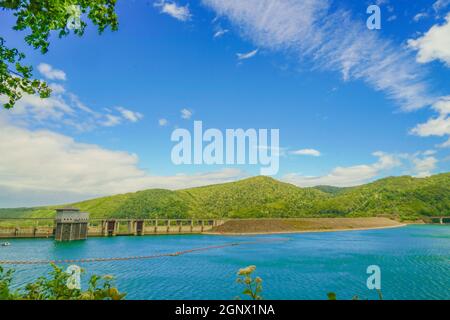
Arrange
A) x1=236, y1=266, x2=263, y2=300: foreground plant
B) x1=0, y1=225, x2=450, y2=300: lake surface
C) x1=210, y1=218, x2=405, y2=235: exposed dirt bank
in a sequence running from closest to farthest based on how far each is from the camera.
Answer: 1. x1=236, y1=266, x2=263, y2=300: foreground plant
2. x1=0, y1=225, x2=450, y2=300: lake surface
3. x1=210, y1=218, x2=405, y2=235: exposed dirt bank

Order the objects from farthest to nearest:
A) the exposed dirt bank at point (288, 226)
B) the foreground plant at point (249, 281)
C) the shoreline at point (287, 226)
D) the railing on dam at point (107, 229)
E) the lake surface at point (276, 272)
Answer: the exposed dirt bank at point (288, 226) → the shoreline at point (287, 226) → the railing on dam at point (107, 229) → the lake surface at point (276, 272) → the foreground plant at point (249, 281)

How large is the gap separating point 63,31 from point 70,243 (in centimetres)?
9553

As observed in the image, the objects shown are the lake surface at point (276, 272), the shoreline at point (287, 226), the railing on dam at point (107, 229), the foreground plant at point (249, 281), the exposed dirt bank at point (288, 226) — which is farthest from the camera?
the exposed dirt bank at point (288, 226)

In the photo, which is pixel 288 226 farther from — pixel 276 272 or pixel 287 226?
pixel 276 272

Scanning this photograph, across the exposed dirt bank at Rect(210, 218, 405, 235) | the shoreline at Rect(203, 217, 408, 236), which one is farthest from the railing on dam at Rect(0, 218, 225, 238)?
the exposed dirt bank at Rect(210, 218, 405, 235)

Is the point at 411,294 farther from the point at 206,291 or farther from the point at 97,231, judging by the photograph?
the point at 97,231

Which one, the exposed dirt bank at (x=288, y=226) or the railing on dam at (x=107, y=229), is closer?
the railing on dam at (x=107, y=229)

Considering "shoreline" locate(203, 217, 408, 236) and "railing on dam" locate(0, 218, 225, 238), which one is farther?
"shoreline" locate(203, 217, 408, 236)

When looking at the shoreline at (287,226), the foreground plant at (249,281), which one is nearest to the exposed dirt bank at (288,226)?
the shoreline at (287,226)

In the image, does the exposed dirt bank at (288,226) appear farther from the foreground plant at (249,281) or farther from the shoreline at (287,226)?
the foreground plant at (249,281)

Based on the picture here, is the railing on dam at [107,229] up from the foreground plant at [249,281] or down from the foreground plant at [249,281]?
down

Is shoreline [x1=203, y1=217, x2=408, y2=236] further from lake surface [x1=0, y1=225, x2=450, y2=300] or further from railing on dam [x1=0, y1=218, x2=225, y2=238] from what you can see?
lake surface [x1=0, y1=225, x2=450, y2=300]

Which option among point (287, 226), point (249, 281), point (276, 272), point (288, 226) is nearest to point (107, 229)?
point (287, 226)
